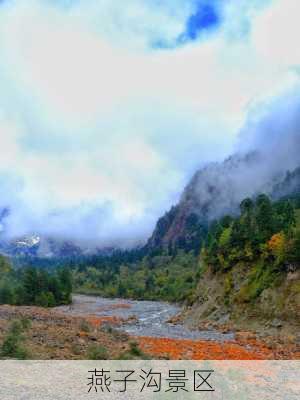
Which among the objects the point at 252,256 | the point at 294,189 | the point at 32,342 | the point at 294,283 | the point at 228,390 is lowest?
the point at 228,390

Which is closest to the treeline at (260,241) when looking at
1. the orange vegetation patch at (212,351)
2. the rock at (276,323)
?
the rock at (276,323)

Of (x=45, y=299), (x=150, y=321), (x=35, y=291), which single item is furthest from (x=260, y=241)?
(x=35, y=291)

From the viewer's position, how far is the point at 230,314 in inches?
2108

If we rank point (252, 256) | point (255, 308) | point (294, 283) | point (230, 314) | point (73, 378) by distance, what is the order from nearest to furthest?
point (73, 378) < point (294, 283) < point (255, 308) < point (230, 314) < point (252, 256)

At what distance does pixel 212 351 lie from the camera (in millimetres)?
31812

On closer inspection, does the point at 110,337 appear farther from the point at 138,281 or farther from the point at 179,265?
the point at 179,265

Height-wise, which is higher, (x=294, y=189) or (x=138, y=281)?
(x=294, y=189)

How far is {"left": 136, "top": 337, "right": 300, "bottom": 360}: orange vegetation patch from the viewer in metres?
28.4

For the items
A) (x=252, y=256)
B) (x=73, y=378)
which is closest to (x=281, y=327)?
(x=252, y=256)

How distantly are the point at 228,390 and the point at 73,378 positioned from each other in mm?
6112

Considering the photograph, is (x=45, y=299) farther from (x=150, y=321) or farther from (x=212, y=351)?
(x=212, y=351)

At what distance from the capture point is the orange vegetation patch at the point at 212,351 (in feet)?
93.1

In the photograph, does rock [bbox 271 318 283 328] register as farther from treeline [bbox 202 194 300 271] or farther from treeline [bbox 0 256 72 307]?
treeline [bbox 0 256 72 307]

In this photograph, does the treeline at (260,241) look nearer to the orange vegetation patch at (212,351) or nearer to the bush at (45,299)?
the orange vegetation patch at (212,351)
